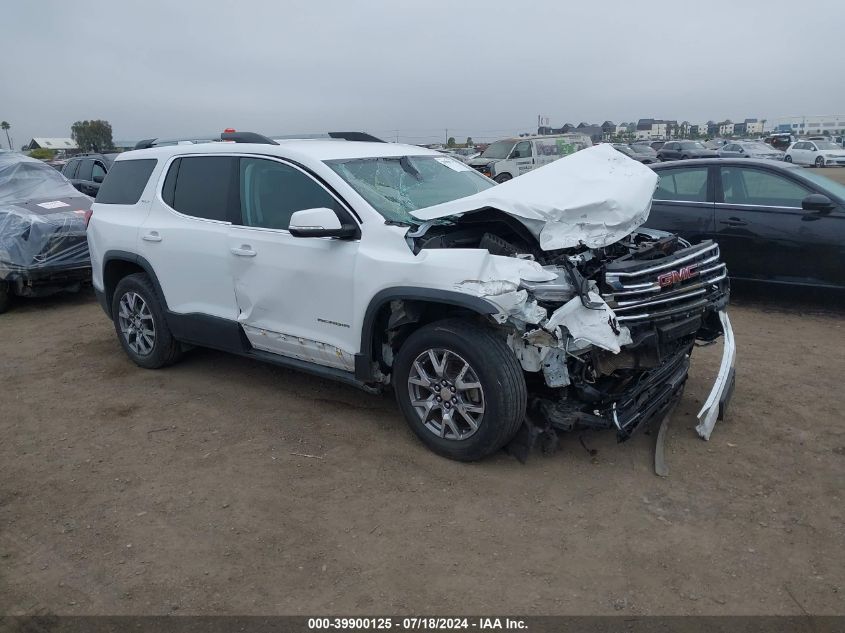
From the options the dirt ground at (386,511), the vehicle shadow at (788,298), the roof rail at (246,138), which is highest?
the roof rail at (246,138)

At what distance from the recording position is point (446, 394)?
394 centimetres

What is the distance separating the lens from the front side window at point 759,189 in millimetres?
6867

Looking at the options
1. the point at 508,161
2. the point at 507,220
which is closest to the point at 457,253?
the point at 507,220

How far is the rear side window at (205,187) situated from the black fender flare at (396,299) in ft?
4.85

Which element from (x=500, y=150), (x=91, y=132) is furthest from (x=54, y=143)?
(x=500, y=150)

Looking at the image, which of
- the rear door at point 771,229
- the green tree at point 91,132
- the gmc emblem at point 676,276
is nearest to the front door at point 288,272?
the gmc emblem at point 676,276

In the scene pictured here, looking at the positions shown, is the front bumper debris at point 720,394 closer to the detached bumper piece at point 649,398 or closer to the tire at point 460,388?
the detached bumper piece at point 649,398

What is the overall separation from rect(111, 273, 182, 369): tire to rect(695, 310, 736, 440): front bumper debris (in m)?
4.14

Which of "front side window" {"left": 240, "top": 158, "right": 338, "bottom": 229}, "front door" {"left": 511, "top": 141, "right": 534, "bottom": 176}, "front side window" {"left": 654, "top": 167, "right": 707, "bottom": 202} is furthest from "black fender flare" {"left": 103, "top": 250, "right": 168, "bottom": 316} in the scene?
"front door" {"left": 511, "top": 141, "right": 534, "bottom": 176}

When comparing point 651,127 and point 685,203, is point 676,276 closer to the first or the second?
point 685,203

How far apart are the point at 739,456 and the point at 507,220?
1.99m

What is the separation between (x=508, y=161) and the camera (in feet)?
76.2

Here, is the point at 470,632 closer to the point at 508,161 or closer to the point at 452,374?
the point at 452,374

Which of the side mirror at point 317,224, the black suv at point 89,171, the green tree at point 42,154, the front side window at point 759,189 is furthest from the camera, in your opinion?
the green tree at point 42,154
